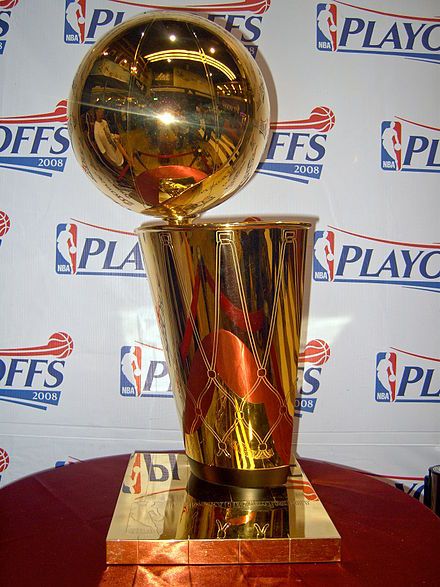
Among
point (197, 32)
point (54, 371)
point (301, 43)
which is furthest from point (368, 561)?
point (301, 43)

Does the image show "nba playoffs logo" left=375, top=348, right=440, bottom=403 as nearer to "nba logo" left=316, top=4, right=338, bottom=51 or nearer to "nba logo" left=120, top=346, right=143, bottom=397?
"nba logo" left=120, top=346, right=143, bottom=397

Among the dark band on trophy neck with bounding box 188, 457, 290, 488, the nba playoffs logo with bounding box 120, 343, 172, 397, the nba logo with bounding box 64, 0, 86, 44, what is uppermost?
the nba logo with bounding box 64, 0, 86, 44

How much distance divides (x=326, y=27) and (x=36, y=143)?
620 mm

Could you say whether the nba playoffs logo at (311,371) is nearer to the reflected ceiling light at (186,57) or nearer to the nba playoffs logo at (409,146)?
the nba playoffs logo at (409,146)

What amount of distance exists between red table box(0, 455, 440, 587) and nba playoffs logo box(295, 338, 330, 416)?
0.42 meters

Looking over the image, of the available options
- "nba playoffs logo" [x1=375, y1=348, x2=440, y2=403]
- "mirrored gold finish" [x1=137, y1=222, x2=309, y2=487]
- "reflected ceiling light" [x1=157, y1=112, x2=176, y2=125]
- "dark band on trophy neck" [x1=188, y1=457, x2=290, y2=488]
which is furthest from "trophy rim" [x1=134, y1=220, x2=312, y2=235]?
A: "nba playoffs logo" [x1=375, y1=348, x2=440, y2=403]

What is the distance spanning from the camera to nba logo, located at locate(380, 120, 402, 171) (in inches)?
50.0

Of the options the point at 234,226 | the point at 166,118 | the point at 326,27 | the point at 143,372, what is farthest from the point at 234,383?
the point at 326,27

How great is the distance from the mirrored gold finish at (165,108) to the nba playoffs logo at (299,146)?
1.69 ft

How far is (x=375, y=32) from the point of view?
1263 millimetres

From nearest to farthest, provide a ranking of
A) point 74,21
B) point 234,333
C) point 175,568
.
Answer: point 175,568 < point 234,333 < point 74,21

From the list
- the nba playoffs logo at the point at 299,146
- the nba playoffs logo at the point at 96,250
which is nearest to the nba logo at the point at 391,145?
the nba playoffs logo at the point at 299,146

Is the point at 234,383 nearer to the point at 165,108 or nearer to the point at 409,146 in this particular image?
the point at 165,108

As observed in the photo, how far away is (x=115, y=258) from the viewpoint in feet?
4.15
